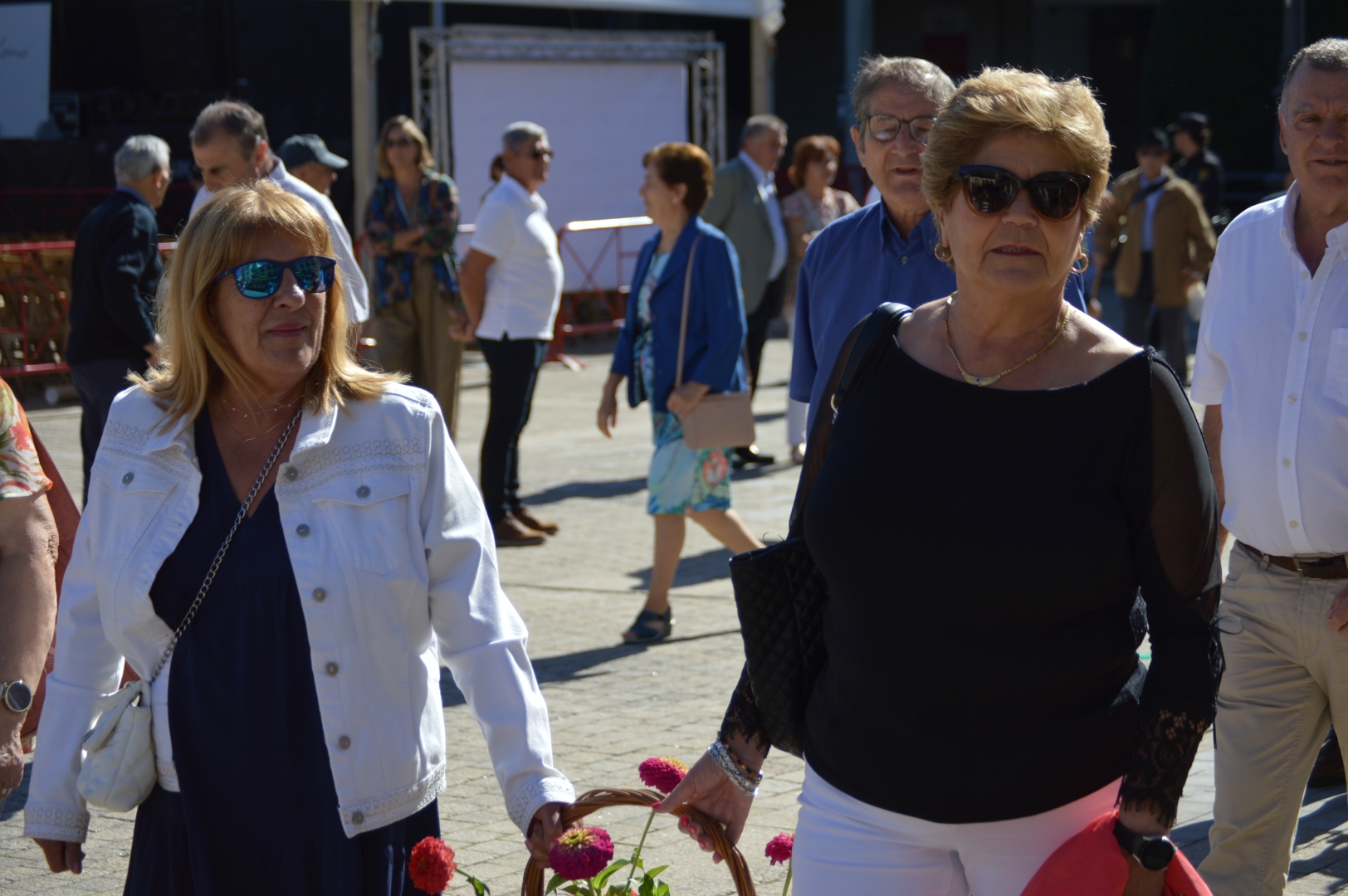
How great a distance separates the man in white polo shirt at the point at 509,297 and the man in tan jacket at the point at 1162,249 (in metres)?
5.23

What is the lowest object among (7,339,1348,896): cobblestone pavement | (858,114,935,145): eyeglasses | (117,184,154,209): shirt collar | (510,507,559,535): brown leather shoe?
(7,339,1348,896): cobblestone pavement

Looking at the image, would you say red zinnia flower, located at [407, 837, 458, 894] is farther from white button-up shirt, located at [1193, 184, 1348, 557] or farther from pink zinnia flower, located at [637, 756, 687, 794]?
white button-up shirt, located at [1193, 184, 1348, 557]

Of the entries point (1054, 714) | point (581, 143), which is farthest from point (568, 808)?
point (581, 143)

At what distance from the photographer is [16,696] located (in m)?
3.23

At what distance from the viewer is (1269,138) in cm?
2411

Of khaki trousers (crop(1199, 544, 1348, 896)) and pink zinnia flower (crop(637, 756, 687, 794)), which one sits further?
khaki trousers (crop(1199, 544, 1348, 896))

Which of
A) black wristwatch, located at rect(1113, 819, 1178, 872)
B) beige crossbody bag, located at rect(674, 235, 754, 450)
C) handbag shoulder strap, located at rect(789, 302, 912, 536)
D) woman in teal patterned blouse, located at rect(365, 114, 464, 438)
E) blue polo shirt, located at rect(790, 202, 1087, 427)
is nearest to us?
black wristwatch, located at rect(1113, 819, 1178, 872)

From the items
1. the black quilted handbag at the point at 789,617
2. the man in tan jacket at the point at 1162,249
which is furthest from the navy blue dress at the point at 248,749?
the man in tan jacket at the point at 1162,249

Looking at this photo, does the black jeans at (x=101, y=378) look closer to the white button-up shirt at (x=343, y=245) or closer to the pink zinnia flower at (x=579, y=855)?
the white button-up shirt at (x=343, y=245)

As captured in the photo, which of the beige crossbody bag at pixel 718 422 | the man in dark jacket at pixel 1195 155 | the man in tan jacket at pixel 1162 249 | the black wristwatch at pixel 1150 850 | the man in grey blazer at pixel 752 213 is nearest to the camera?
the black wristwatch at pixel 1150 850

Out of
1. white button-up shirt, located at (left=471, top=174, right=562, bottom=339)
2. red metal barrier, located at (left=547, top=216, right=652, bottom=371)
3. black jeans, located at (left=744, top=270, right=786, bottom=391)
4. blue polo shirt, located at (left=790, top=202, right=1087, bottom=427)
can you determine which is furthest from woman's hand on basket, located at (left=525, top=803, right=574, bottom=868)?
red metal barrier, located at (left=547, top=216, right=652, bottom=371)

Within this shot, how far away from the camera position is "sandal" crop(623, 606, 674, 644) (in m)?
7.05

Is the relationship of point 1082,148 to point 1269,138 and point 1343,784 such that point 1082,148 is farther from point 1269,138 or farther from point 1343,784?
point 1269,138

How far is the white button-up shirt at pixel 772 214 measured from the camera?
1151 cm
